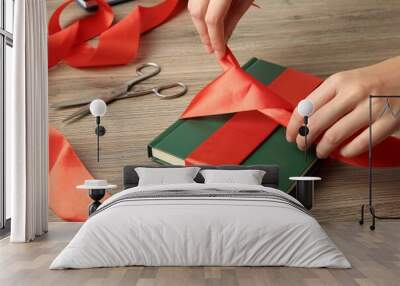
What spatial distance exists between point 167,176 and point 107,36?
161cm

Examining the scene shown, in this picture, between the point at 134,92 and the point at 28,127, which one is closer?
the point at 28,127

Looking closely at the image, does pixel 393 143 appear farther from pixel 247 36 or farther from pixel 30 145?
pixel 30 145

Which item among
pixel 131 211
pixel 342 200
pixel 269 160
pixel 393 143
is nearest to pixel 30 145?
pixel 131 211

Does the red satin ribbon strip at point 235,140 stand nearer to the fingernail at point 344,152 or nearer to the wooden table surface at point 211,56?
the wooden table surface at point 211,56

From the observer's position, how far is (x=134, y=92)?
5633 mm

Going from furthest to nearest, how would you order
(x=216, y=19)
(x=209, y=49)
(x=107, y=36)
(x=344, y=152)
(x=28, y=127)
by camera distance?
1. (x=107, y=36)
2. (x=209, y=49)
3. (x=216, y=19)
4. (x=344, y=152)
5. (x=28, y=127)

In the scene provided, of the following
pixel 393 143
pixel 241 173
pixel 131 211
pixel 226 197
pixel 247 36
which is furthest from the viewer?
pixel 247 36

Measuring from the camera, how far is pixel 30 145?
15.4ft

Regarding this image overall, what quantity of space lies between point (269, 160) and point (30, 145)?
205cm

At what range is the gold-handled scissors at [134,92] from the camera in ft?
18.4

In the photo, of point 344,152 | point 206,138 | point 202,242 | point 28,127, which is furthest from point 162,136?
point 202,242

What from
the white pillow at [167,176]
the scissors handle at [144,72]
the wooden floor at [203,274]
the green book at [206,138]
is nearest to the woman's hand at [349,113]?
the green book at [206,138]

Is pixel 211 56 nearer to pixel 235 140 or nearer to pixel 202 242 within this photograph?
Answer: pixel 235 140

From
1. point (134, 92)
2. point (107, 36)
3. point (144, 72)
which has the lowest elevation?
point (134, 92)
